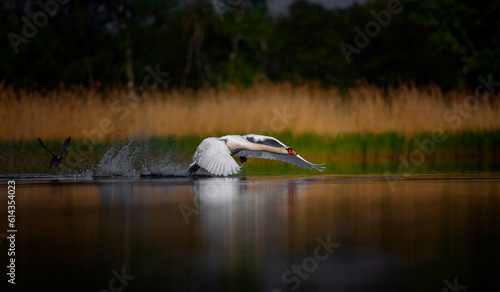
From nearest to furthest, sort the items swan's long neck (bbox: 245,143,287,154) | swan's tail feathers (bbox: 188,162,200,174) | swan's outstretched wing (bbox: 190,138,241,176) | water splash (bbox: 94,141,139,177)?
swan's outstretched wing (bbox: 190,138,241,176), swan's long neck (bbox: 245,143,287,154), swan's tail feathers (bbox: 188,162,200,174), water splash (bbox: 94,141,139,177)

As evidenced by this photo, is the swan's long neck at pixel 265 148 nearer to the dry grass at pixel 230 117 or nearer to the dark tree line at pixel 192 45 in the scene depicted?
the dry grass at pixel 230 117

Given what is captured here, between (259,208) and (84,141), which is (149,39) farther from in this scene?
(259,208)

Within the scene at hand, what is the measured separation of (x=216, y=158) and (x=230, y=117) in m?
6.10

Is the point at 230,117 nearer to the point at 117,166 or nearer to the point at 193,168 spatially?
the point at 117,166

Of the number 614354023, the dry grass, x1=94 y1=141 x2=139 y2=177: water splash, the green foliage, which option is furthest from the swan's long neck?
the dry grass

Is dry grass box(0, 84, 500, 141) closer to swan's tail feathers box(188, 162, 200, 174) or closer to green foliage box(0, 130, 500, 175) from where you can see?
green foliage box(0, 130, 500, 175)

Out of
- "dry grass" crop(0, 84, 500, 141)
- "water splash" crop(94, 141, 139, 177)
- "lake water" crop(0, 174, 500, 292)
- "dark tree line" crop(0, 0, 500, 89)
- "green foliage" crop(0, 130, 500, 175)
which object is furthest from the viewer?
"dark tree line" crop(0, 0, 500, 89)

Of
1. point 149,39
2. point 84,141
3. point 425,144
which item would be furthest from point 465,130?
point 149,39

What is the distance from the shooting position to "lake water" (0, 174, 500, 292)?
16.3 ft

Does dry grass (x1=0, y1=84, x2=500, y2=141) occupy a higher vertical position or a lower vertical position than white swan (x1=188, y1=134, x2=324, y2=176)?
higher

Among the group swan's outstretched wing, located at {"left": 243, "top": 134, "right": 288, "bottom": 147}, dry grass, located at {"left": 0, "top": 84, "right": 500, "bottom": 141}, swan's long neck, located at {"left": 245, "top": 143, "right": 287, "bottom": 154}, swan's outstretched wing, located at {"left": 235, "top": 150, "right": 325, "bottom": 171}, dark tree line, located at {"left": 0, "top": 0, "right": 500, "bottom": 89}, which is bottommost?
swan's outstretched wing, located at {"left": 235, "top": 150, "right": 325, "bottom": 171}

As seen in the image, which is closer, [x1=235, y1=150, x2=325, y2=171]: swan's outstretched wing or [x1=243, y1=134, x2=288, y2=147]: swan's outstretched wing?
[x1=243, y1=134, x2=288, y2=147]: swan's outstretched wing

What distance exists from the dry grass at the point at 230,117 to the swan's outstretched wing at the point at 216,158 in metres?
5.26

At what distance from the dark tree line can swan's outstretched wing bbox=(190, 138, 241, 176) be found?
866 centimetres
